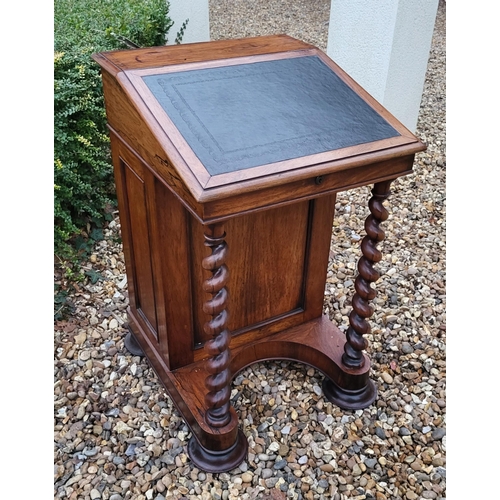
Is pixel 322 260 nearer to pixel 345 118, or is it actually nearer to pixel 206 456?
pixel 345 118

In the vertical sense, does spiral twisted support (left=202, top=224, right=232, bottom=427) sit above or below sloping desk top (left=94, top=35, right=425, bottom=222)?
below

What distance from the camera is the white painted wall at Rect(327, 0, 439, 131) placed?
3.64 metres

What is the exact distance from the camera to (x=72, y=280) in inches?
117

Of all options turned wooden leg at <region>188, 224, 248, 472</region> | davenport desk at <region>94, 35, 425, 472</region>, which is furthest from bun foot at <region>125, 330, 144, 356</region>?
turned wooden leg at <region>188, 224, 248, 472</region>

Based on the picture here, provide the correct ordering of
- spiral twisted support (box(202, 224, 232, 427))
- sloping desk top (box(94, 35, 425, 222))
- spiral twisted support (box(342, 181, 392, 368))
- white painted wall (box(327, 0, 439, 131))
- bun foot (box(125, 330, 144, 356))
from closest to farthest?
sloping desk top (box(94, 35, 425, 222)), spiral twisted support (box(202, 224, 232, 427)), spiral twisted support (box(342, 181, 392, 368)), bun foot (box(125, 330, 144, 356)), white painted wall (box(327, 0, 439, 131))

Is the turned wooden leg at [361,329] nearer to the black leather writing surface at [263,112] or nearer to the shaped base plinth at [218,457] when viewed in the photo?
the black leather writing surface at [263,112]

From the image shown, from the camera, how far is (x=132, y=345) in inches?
102

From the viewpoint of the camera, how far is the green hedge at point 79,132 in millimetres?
2959

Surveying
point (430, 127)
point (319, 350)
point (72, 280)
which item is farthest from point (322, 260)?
point (430, 127)

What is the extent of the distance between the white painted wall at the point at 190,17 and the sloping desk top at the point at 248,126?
11.3 feet

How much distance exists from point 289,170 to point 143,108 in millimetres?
492

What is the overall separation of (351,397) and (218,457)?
664 millimetres

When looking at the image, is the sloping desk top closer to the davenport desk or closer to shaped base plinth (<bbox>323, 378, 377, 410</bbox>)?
the davenport desk

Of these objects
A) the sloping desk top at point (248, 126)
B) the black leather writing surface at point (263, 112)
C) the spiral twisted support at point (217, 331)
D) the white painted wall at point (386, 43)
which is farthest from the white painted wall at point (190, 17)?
the spiral twisted support at point (217, 331)
